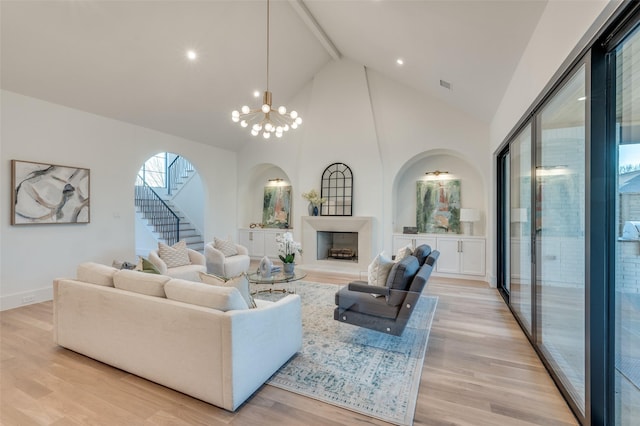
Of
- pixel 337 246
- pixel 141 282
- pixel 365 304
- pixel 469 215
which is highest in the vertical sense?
pixel 469 215

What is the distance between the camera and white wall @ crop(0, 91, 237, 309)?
4.34 m

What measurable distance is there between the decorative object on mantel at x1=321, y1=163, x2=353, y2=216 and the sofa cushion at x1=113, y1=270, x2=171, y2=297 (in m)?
4.98

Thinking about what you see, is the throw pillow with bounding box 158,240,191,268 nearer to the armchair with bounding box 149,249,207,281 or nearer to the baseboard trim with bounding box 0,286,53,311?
the armchair with bounding box 149,249,207,281

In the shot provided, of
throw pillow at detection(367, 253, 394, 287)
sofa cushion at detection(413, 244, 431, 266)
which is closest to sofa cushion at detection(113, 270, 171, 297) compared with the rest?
throw pillow at detection(367, 253, 394, 287)

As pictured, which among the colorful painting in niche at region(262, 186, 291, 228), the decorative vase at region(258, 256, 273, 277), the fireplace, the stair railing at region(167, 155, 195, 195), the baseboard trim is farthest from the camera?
the stair railing at region(167, 155, 195, 195)

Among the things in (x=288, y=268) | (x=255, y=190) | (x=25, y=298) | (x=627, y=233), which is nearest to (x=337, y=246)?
(x=288, y=268)

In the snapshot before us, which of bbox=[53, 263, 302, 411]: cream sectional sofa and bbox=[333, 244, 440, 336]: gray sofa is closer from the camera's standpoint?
bbox=[53, 263, 302, 411]: cream sectional sofa

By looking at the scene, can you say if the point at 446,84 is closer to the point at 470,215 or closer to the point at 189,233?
the point at 470,215

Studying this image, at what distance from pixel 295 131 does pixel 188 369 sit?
6421 millimetres

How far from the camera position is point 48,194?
471 centimetres

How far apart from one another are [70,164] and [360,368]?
5.59 m

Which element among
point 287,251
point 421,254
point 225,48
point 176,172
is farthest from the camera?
point 176,172

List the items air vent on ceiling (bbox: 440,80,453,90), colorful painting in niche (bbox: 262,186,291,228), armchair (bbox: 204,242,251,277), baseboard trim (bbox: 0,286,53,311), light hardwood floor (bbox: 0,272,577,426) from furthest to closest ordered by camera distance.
→ colorful painting in niche (bbox: 262,186,291,228), armchair (bbox: 204,242,251,277), air vent on ceiling (bbox: 440,80,453,90), baseboard trim (bbox: 0,286,53,311), light hardwood floor (bbox: 0,272,577,426)

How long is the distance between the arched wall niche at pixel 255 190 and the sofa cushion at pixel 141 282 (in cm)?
592
